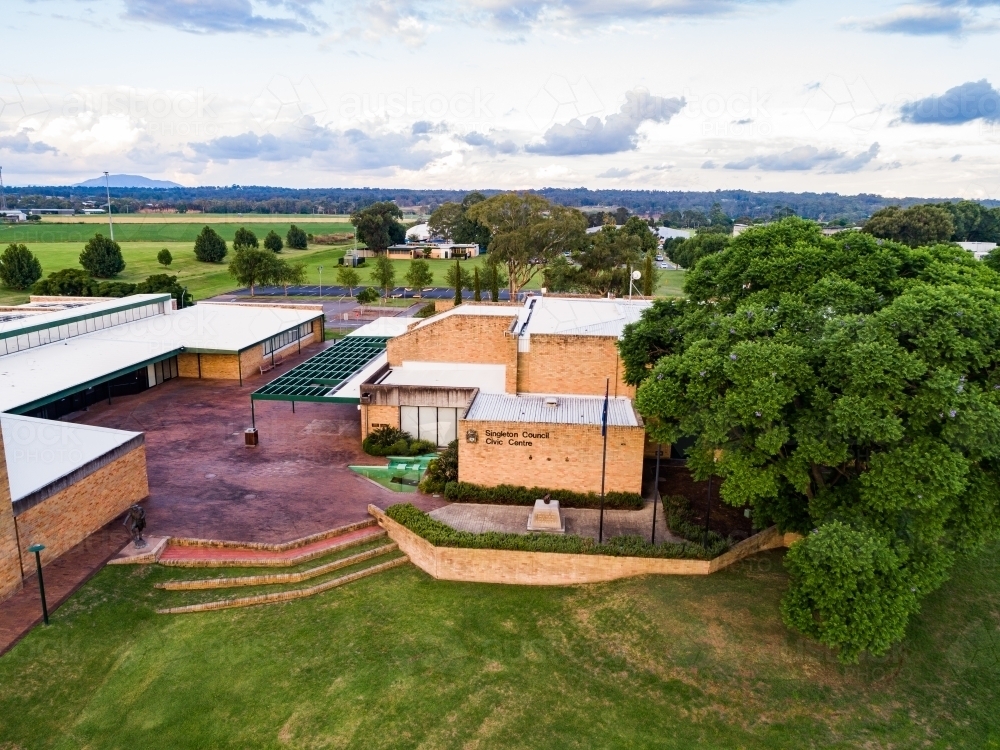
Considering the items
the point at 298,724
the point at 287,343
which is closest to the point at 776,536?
→ the point at 298,724

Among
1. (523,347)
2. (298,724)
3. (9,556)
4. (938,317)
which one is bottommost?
(298,724)

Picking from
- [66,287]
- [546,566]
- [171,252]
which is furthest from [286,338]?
[171,252]

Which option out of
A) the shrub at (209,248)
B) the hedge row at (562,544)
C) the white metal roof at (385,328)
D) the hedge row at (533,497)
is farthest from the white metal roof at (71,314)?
the shrub at (209,248)

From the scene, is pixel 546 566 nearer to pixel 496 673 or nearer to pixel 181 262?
pixel 496 673

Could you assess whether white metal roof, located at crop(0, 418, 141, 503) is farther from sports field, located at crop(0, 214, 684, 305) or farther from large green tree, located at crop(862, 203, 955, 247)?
large green tree, located at crop(862, 203, 955, 247)

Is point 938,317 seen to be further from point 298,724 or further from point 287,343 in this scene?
point 287,343

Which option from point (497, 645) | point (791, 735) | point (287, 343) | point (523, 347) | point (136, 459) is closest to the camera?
point (791, 735)
